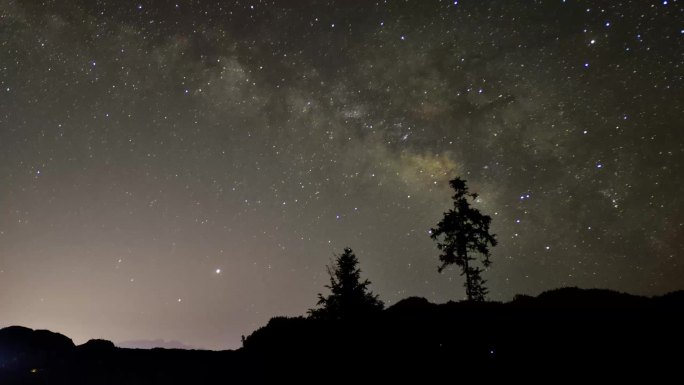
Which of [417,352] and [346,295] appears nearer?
[417,352]

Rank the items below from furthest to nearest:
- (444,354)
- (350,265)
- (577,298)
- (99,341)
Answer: (350,265)
(577,298)
(99,341)
(444,354)

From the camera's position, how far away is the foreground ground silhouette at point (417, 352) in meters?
12.4

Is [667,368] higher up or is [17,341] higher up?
[17,341]

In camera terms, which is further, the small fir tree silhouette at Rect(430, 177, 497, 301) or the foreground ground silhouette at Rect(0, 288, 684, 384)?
the small fir tree silhouette at Rect(430, 177, 497, 301)

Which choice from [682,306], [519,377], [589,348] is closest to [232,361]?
[519,377]

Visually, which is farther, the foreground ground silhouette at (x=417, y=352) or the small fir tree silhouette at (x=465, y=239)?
the small fir tree silhouette at (x=465, y=239)

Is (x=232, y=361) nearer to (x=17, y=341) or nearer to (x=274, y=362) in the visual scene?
(x=274, y=362)

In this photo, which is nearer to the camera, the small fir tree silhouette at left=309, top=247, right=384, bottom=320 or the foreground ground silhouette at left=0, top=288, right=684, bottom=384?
the foreground ground silhouette at left=0, top=288, right=684, bottom=384

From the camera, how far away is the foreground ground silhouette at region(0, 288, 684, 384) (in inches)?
488

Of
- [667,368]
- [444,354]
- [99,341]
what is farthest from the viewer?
[99,341]

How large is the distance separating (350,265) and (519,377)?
14.2 meters

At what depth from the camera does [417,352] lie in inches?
558

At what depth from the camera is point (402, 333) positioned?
14805 millimetres

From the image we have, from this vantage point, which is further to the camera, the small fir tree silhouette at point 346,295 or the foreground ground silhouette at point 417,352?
the small fir tree silhouette at point 346,295
